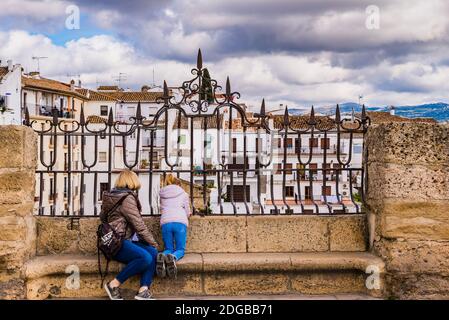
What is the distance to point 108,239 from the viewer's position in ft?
18.1

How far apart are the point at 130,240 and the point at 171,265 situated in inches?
16.4

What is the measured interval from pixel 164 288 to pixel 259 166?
4.64 feet

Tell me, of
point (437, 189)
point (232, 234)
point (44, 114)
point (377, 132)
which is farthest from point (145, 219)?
point (44, 114)

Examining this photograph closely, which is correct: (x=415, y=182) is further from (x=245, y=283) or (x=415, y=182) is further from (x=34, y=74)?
(x=34, y=74)

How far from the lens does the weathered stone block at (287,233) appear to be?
19.6ft

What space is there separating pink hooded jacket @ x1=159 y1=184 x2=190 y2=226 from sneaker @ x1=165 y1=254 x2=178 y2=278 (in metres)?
0.36

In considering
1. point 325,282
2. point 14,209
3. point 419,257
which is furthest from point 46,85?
point 419,257

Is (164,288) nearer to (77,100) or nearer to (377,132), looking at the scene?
(377,132)

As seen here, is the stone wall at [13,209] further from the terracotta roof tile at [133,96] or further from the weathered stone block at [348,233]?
the terracotta roof tile at [133,96]

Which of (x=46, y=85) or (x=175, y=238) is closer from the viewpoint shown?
(x=175, y=238)

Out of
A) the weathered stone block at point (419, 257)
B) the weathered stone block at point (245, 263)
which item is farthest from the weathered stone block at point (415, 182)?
the weathered stone block at point (245, 263)

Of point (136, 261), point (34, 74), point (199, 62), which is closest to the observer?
point (136, 261)

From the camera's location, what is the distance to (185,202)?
5918 millimetres

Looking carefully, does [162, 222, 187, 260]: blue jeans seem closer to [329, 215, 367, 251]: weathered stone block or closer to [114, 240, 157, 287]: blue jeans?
[114, 240, 157, 287]: blue jeans
